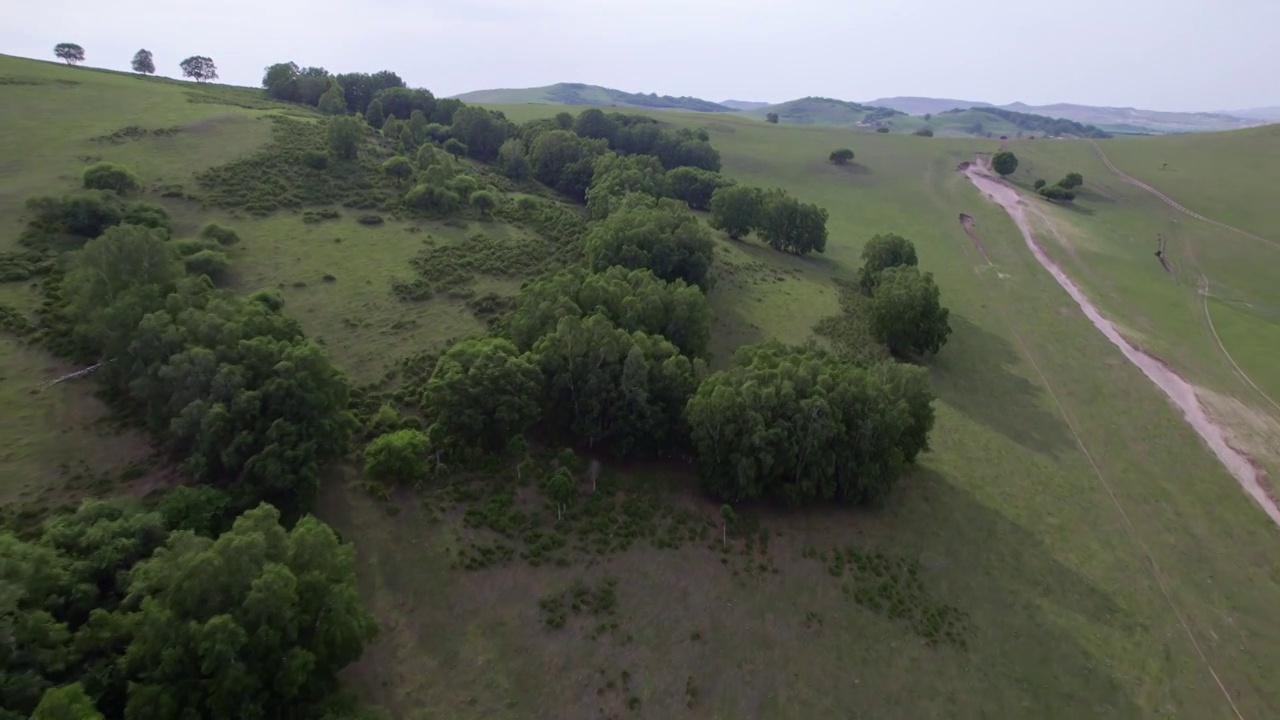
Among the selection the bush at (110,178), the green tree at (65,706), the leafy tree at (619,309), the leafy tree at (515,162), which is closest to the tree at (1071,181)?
the leafy tree at (515,162)

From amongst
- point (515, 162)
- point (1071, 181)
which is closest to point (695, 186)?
point (515, 162)

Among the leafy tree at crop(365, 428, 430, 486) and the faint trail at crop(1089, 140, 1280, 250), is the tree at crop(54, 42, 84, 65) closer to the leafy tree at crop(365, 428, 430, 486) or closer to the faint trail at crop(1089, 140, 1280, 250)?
the leafy tree at crop(365, 428, 430, 486)

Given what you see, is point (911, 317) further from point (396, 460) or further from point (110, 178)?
point (110, 178)

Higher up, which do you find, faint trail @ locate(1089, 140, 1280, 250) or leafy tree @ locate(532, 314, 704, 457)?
faint trail @ locate(1089, 140, 1280, 250)

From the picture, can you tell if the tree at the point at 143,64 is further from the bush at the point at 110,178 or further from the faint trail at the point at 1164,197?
the faint trail at the point at 1164,197

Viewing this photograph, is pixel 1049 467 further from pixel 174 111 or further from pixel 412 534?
pixel 174 111

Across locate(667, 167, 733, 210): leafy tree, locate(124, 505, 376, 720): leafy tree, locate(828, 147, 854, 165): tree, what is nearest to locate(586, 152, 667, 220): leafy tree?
locate(667, 167, 733, 210): leafy tree
